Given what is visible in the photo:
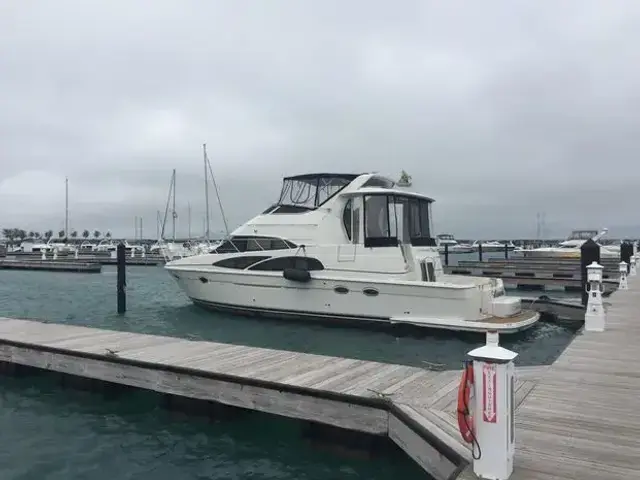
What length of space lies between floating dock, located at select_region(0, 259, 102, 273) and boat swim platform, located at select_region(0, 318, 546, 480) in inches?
1388

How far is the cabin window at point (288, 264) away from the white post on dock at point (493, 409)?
11.6 metres

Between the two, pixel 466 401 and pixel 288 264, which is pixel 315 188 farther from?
pixel 466 401

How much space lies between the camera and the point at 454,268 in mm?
31234

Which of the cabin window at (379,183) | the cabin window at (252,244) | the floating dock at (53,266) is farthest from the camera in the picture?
the floating dock at (53,266)

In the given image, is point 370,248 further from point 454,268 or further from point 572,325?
point 454,268

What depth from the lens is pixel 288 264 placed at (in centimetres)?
1577

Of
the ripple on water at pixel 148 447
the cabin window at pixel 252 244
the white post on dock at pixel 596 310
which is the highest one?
the cabin window at pixel 252 244

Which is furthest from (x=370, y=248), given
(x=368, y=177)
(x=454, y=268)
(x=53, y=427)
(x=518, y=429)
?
(x=454, y=268)

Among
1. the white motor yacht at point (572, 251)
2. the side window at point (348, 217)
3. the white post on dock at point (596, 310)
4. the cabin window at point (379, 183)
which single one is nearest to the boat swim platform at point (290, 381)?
the white post on dock at point (596, 310)

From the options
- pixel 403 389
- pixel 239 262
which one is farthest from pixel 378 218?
pixel 403 389

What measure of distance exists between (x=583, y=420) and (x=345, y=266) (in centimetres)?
1041

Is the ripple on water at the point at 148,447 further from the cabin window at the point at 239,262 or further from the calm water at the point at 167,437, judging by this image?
the cabin window at the point at 239,262

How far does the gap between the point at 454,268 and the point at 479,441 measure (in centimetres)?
2800

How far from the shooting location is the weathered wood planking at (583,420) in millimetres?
4066
